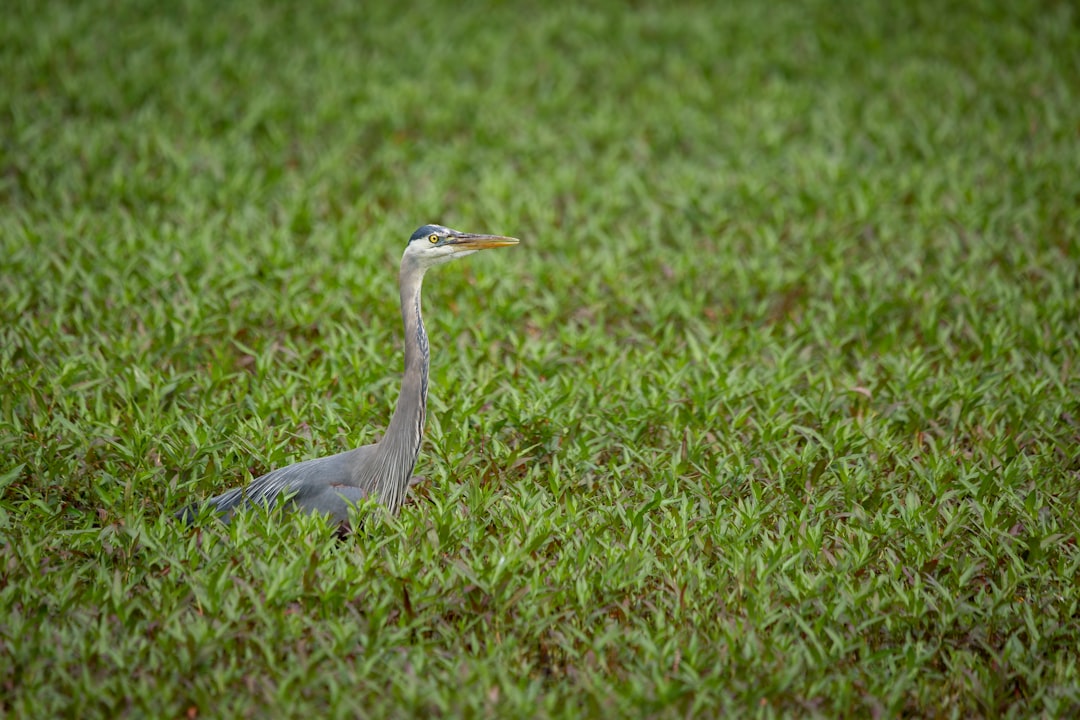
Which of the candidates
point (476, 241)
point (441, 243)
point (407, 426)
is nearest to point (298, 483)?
point (407, 426)

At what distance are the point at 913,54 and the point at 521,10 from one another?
14.0 feet

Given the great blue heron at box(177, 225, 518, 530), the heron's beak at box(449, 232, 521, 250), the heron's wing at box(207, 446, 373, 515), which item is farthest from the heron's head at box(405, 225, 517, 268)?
the heron's wing at box(207, 446, 373, 515)

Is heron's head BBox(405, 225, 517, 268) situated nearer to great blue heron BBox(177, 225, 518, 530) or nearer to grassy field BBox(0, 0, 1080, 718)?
great blue heron BBox(177, 225, 518, 530)

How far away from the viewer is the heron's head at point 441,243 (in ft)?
15.1

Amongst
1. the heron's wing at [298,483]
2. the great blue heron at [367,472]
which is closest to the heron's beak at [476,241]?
the great blue heron at [367,472]

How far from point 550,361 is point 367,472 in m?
1.77

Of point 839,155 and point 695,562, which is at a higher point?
point 839,155

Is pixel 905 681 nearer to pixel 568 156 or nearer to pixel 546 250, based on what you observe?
pixel 546 250

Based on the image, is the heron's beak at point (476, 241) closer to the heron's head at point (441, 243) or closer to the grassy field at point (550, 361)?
the heron's head at point (441, 243)

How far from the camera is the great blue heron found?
174 inches

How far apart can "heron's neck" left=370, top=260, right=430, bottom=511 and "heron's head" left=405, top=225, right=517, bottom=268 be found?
247mm

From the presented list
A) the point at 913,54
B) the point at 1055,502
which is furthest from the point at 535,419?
the point at 913,54

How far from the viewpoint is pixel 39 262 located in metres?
6.55

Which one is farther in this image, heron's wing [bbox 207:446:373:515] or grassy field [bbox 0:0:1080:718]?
heron's wing [bbox 207:446:373:515]
